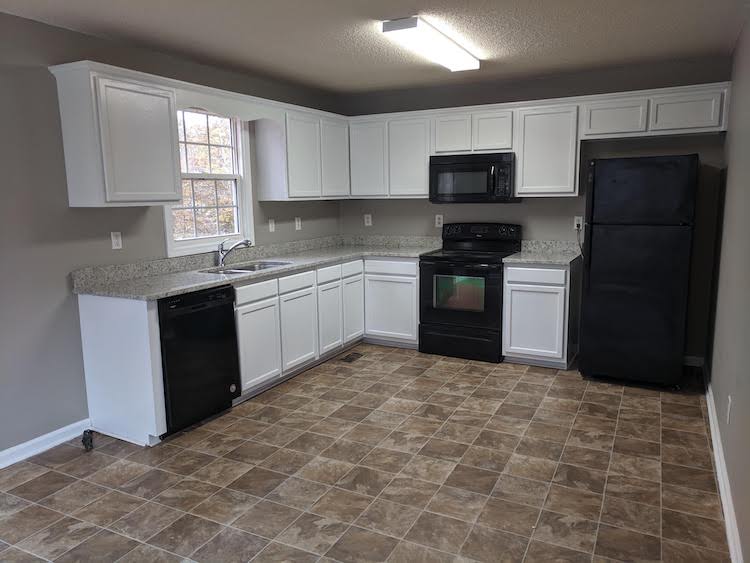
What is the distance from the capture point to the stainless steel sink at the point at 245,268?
13.1 ft

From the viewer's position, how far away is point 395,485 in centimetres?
271

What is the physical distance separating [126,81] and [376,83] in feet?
8.03

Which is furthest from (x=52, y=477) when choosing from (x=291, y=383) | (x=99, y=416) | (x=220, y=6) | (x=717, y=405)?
(x=717, y=405)

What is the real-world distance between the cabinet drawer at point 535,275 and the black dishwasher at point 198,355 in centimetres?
228

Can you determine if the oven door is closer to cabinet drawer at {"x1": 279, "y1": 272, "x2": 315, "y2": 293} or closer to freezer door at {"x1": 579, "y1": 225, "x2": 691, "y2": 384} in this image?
freezer door at {"x1": 579, "y1": 225, "x2": 691, "y2": 384}

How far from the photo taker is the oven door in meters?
4.55

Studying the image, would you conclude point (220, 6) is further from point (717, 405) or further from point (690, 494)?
point (717, 405)

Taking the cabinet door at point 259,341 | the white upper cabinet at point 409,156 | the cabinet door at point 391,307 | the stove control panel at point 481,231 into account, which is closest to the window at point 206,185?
the cabinet door at point 259,341

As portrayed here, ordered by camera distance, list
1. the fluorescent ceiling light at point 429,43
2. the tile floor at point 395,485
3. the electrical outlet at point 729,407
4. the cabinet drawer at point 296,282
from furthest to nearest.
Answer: the cabinet drawer at point 296,282 < the fluorescent ceiling light at point 429,43 < the electrical outlet at point 729,407 < the tile floor at point 395,485

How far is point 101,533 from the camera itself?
2.35 metres

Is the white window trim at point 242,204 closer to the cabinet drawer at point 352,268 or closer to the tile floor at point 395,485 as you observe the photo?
the cabinet drawer at point 352,268

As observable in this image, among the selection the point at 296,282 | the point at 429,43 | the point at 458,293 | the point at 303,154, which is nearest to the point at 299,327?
the point at 296,282

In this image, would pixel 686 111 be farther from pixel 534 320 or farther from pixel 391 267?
pixel 391 267

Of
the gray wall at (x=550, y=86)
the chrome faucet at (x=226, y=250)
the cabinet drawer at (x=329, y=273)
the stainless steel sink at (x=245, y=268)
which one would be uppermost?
the gray wall at (x=550, y=86)
